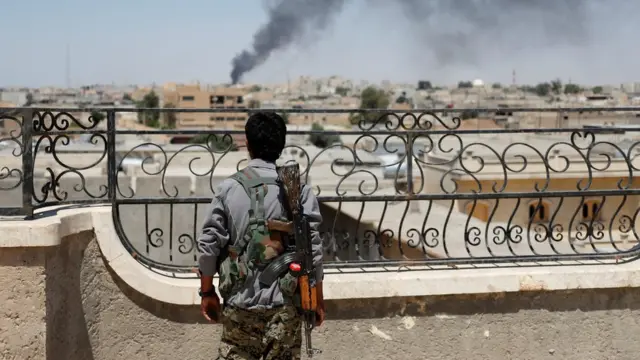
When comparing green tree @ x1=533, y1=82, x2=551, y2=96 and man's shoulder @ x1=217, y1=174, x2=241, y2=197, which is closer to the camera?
man's shoulder @ x1=217, y1=174, x2=241, y2=197

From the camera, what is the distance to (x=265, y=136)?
11.1 feet

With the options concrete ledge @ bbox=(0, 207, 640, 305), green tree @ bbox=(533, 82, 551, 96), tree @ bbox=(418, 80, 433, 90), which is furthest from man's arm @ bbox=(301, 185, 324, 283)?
tree @ bbox=(418, 80, 433, 90)

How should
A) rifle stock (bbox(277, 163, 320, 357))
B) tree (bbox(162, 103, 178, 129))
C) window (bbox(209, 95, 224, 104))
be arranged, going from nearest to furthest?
rifle stock (bbox(277, 163, 320, 357)) < tree (bbox(162, 103, 178, 129)) < window (bbox(209, 95, 224, 104))

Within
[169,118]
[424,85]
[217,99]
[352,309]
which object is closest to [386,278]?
[352,309]

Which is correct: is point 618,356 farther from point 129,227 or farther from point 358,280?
point 129,227

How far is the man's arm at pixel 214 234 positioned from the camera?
10.8 feet

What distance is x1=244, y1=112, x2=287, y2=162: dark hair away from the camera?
11.1 feet

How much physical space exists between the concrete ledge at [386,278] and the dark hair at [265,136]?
1.38 m

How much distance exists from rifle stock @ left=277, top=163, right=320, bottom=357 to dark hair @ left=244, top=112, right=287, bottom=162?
141mm

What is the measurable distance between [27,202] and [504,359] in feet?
9.60

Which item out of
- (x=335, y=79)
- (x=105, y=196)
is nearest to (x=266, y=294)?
(x=105, y=196)

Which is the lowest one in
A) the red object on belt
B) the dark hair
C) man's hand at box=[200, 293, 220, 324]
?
man's hand at box=[200, 293, 220, 324]

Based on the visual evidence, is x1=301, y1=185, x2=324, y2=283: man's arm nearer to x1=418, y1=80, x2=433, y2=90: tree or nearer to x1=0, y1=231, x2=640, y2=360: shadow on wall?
x1=0, y1=231, x2=640, y2=360: shadow on wall

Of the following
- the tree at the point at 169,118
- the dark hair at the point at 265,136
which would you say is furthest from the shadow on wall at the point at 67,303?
the dark hair at the point at 265,136
